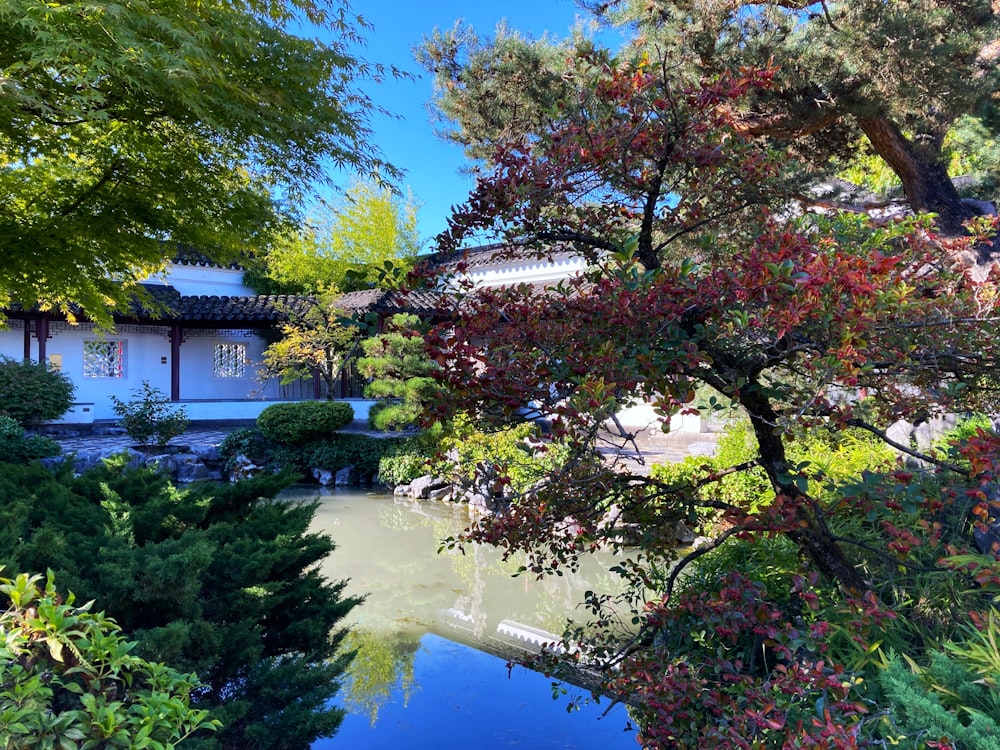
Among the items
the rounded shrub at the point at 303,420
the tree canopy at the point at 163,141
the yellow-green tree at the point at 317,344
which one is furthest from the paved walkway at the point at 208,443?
the tree canopy at the point at 163,141

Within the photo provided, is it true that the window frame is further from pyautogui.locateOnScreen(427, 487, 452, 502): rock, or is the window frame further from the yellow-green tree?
pyautogui.locateOnScreen(427, 487, 452, 502): rock

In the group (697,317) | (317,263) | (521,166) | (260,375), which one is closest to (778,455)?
(697,317)

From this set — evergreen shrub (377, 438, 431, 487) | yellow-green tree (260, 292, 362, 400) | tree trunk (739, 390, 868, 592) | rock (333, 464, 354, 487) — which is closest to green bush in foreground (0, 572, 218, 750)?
tree trunk (739, 390, 868, 592)

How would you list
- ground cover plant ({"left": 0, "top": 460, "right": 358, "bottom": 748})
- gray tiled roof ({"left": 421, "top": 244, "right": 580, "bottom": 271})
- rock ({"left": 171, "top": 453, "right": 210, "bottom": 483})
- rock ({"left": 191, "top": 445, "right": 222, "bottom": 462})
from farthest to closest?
rock ({"left": 191, "top": 445, "right": 222, "bottom": 462})
rock ({"left": 171, "top": 453, "right": 210, "bottom": 483})
ground cover plant ({"left": 0, "top": 460, "right": 358, "bottom": 748})
gray tiled roof ({"left": 421, "top": 244, "right": 580, "bottom": 271})

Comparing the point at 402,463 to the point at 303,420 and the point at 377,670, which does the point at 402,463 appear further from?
the point at 377,670

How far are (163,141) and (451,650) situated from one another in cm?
389

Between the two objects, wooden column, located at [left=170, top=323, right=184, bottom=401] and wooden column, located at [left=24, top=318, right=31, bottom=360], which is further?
wooden column, located at [left=170, top=323, right=184, bottom=401]

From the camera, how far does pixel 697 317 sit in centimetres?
213

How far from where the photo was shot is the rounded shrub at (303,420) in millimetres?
11484

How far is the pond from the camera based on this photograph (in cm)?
361

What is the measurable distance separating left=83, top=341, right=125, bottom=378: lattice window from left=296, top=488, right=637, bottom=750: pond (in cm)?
1138

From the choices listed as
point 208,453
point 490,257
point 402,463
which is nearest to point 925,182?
point 490,257

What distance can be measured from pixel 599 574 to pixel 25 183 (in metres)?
5.55

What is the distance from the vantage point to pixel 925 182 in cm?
580
